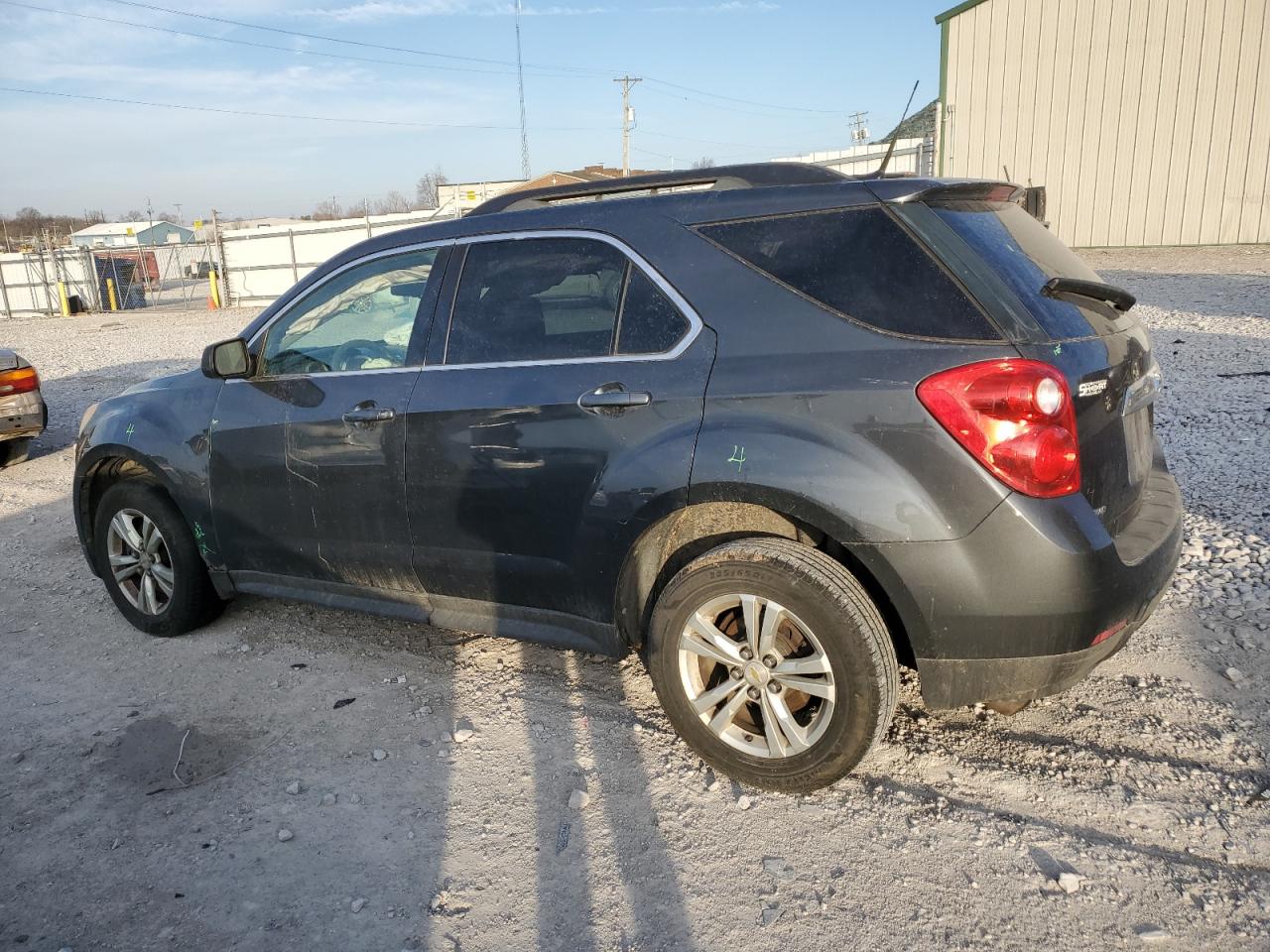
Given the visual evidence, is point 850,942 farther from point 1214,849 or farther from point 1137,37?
point 1137,37

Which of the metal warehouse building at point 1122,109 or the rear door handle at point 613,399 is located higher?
the metal warehouse building at point 1122,109

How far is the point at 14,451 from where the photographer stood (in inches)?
338

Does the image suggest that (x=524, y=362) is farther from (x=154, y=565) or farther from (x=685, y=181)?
(x=154, y=565)

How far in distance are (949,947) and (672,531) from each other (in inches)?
56.4

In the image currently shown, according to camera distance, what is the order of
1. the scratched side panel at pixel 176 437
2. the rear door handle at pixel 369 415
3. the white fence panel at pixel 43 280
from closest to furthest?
the rear door handle at pixel 369 415
the scratched side panel at pixel 176 437
the white fence panel at pixel 43 280

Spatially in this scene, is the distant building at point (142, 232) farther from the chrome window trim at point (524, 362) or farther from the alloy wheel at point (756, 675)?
the alloy wheel at point (756, 675)

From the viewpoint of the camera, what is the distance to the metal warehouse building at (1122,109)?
18.1 meters

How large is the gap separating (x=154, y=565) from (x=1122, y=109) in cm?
2057

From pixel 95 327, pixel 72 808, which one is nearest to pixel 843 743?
pixel 72 808

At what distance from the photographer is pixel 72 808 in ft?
10.2

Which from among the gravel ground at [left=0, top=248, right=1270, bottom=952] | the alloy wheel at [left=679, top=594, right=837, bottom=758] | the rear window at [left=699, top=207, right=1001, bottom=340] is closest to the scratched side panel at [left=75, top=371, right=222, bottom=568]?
the gravel ground at [left=0, top=248, right=1270, bottom=952]

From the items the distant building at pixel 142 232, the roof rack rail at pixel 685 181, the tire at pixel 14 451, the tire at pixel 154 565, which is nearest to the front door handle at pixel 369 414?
the roof rack rail at pixel 685 181

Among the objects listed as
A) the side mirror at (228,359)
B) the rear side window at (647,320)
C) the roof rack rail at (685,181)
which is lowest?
the side mirror at (228,359)

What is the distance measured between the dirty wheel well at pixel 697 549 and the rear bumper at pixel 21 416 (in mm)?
7093
